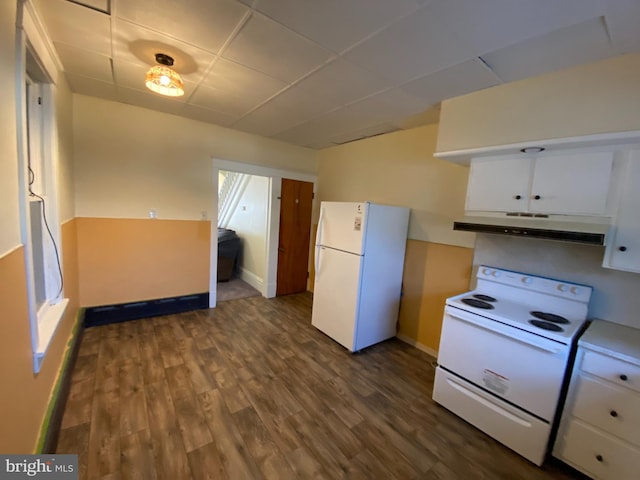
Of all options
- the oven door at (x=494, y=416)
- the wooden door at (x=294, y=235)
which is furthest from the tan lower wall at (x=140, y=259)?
the oven door at (x=494, y=416)

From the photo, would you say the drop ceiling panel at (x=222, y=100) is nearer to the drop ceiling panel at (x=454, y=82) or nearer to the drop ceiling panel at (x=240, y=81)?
the drop ceiling panel at (x=240, y=81)

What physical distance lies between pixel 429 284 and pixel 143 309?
3.41 metres

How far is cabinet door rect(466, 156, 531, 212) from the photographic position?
1930 mm

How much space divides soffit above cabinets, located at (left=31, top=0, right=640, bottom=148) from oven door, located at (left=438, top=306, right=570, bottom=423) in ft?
5.49

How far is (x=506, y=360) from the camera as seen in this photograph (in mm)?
1775

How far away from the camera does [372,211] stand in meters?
2.68

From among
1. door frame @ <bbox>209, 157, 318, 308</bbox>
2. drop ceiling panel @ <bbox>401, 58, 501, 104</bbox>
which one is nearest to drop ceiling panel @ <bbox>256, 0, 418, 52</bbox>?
drop ceiling panel @ <bbox>401, 58, 501, 104</bbox>

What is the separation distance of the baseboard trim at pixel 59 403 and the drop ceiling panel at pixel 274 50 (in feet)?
8.30

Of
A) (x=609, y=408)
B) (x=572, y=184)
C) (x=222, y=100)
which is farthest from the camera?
(x=222, y=100)

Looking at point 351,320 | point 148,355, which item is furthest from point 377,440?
point 148,355

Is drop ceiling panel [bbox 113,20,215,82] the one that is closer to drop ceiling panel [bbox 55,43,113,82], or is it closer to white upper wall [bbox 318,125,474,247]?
drop ceiling panel [bbox 55,43,113,82]

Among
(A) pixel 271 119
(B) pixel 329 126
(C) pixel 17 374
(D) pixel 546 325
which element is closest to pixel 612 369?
(D) pixel 546 325

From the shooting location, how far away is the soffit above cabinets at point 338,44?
51.4 inches

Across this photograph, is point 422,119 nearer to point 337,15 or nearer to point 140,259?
point 337,15
